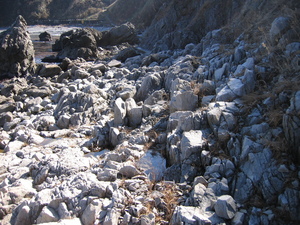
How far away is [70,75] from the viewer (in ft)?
66.4

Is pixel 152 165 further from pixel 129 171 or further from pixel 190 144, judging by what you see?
pixel 190 144

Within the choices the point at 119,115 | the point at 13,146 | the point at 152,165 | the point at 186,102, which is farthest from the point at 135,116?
the point at 13,146

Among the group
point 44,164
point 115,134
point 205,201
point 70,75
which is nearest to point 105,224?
point 205,201

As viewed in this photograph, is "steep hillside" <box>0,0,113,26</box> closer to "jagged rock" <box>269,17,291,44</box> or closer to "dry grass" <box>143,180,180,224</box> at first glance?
"jagged rock" <box>269,17,291,44</box>

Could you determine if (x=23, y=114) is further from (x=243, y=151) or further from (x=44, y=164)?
(x=243, y=151)

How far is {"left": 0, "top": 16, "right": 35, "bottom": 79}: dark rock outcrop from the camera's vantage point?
2350cm

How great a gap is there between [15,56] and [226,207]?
24.5m

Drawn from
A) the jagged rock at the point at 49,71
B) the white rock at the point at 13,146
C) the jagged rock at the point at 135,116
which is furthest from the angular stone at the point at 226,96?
the jagged rock at the point at 49,71

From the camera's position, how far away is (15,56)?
947 inches

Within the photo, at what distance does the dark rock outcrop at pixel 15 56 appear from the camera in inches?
925

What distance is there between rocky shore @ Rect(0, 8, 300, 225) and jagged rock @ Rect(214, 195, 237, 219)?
0.06 feet

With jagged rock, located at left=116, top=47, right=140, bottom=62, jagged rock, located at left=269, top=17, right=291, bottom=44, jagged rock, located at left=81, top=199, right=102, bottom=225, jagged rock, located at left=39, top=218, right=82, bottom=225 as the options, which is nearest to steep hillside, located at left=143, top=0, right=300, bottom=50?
jagged rock, located at left=269, top=17, right=291, bottom=44

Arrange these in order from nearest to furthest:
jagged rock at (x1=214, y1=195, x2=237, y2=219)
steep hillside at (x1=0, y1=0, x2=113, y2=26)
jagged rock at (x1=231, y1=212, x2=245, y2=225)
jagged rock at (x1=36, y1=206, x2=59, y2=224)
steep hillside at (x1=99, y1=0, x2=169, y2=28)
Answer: jagged rock at (x1=231, y1=212, x2=245, y2=225) → jagged rock at (x1=214, y1=195, x2=237, y2=219) → jagged rock at (x1=36, y1=206, x2=59, y2=224) → steep hillside at (x1=99, y1=0, x2=169, y2=28) → steep hillside at (x1=0, y1=0, x2=113, y2=26)

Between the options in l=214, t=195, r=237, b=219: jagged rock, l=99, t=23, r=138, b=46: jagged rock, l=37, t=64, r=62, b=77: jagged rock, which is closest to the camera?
l=214, t=195, r=237, b=219: jagged rock
